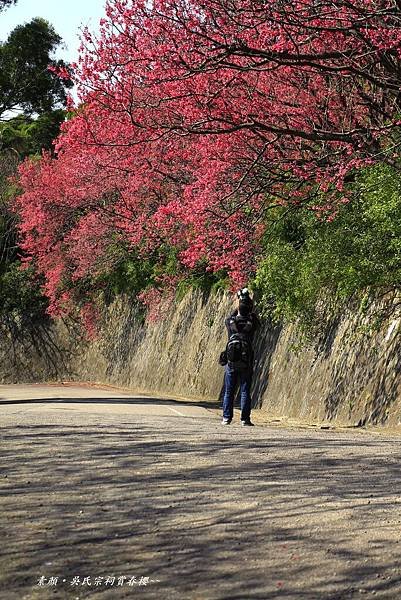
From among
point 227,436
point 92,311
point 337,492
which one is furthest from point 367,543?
point 92,311

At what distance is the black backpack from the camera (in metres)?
15.8

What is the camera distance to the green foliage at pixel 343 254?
15.9 metres

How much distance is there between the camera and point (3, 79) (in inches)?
1657

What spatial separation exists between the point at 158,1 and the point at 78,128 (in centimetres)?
775

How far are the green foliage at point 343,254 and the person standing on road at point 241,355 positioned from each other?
200cm

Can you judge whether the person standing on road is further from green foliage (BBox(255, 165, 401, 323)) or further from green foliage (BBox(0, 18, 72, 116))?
green foliage (BBox(0, 18, 72, 116))

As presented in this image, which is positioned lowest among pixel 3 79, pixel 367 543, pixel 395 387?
pixel 367 543

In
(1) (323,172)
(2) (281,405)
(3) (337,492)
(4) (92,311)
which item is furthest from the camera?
(4) (92,311)

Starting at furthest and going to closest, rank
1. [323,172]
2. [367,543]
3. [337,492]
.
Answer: [323,172], [337,492], [367,543]

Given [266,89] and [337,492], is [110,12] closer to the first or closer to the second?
[266,89]

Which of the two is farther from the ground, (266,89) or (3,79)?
(3,79)

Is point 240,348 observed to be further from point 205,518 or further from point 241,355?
point 205,518

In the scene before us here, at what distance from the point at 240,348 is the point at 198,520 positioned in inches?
364

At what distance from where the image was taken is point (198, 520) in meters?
6.62
